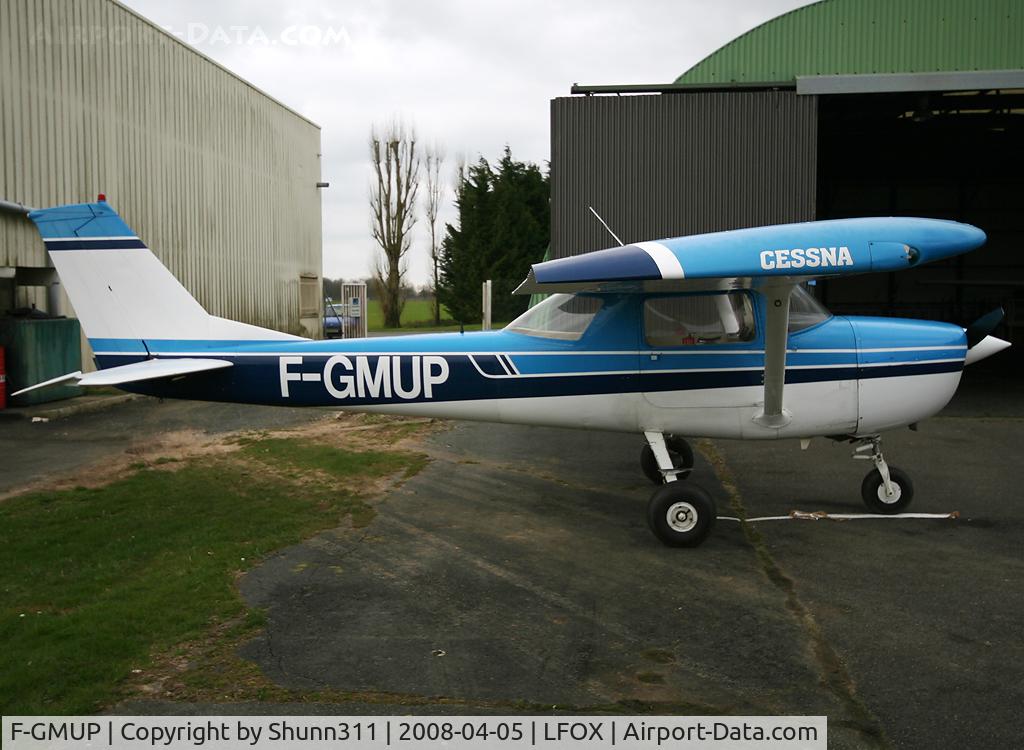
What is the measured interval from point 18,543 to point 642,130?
11.5 m

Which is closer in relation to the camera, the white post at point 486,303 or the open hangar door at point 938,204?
the white post at point 486,303

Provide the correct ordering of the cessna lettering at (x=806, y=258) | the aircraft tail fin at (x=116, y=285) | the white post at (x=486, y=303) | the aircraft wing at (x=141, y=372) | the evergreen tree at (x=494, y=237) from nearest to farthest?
the cessna lettering at (x=806, y=258) → the aircraft wing at (x=141, y=372) → the aircraft tail fin at (x=116, y=285) → the white post at (x=486, y=303) → the evergreen tree at (x=494, y=237)

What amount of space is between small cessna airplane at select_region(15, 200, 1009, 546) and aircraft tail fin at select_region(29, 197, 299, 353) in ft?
0.04

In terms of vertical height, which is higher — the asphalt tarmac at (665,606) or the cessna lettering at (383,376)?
the cessna lettering at (383,376)

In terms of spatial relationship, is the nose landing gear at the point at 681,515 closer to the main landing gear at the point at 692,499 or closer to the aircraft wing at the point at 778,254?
the main landing gear at the point at 692,499

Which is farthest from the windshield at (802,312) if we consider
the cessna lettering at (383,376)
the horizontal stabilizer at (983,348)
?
the cessna lettering at (383,376)

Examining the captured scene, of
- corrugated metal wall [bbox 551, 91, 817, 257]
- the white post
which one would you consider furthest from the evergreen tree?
corrugated metal wall [bbox 551, 91, 817, 257]

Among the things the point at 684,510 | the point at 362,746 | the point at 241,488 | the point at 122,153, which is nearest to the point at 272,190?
the point at 122,153

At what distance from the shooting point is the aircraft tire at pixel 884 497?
713 centimetres

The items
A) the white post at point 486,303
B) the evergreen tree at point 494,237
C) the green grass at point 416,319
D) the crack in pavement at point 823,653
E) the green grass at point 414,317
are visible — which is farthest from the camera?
A: the green grass at point 414,317

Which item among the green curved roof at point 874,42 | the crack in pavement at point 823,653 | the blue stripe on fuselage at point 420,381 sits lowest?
the crack in pavement at point 823,653

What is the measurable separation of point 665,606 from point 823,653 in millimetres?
1011

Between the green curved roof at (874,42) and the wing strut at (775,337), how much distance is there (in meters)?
10.4

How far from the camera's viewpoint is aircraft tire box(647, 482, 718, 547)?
6227mm
